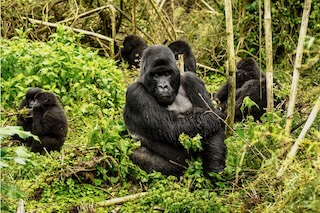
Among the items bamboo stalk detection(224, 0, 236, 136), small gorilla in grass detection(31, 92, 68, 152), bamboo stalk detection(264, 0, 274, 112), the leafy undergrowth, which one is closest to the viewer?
the leafy undergrowth

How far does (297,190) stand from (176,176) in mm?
2020

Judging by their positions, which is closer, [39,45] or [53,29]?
[39,45]

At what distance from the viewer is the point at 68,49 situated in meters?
7.93

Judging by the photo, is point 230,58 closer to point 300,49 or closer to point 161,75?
point 161,75

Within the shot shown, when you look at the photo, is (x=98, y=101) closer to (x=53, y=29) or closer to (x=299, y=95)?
(x=299, y=95)

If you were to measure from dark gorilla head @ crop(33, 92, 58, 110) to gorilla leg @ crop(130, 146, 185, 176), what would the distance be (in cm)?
134

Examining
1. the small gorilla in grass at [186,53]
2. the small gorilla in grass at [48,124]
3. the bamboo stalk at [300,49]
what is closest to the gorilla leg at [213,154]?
the bamboo stalk at [300,49]

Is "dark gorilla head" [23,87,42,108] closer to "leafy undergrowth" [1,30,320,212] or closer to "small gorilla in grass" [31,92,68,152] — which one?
"small gorilla in grass" [31,92,68,152]

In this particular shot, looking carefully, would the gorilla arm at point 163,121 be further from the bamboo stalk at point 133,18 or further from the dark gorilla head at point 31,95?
the bamboo stalk at point 133,18

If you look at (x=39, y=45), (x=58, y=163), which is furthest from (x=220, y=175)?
(x=39, y=45)

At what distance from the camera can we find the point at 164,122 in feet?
18.4

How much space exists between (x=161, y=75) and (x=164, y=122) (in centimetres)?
40

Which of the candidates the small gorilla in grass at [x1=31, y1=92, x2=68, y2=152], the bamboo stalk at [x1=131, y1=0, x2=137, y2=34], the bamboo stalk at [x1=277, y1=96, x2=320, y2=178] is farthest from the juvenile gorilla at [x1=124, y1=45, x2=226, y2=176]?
the bamboo stalk at [x1=131, y1=0, x2=137, y2=34]

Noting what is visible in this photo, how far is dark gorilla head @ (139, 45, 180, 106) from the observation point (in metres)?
5.64
